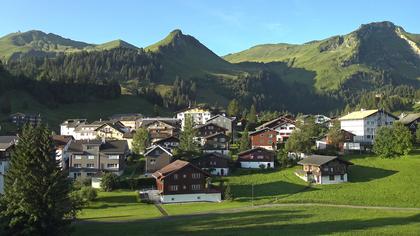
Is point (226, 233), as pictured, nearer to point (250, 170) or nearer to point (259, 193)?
point (259, 193)

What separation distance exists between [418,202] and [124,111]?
148197 millimetres

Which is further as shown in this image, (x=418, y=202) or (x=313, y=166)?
(x=313, y=166)

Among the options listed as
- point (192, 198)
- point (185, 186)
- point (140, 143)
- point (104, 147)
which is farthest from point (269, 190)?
point (140, 143)

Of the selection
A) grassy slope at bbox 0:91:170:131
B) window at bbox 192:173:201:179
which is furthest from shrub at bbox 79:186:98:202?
grassy slope at bbox 0:91:170:131

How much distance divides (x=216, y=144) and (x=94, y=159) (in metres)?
28.9

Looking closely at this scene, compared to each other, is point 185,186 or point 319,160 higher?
point 319,160

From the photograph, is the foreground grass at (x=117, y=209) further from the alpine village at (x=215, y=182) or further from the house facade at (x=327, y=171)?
the house facade at (x=327, y=171)

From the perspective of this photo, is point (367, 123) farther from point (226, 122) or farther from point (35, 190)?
point (35, 190)

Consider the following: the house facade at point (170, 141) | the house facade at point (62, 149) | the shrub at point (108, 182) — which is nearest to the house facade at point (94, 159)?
the house facade at point (62, 149)

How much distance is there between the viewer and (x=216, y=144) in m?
103

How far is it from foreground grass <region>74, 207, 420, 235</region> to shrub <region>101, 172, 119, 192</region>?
21.9 meters

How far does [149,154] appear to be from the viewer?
275 feet

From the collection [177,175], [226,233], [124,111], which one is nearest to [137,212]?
[177,175]

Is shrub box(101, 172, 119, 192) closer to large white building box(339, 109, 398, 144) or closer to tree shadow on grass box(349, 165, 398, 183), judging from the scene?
tree shadow on grass box(349, 165, 398, 183)
